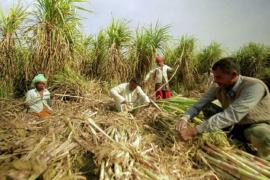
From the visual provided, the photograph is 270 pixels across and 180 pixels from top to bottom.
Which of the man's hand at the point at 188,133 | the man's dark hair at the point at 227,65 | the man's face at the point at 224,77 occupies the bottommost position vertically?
the man's hand at the point at 188,133

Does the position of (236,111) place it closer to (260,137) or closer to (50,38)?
(260,137)

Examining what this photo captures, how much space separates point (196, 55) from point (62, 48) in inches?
232

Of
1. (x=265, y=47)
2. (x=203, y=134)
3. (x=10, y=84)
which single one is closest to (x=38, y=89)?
(x=10, y=84)

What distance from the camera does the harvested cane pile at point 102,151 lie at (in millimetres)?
2854

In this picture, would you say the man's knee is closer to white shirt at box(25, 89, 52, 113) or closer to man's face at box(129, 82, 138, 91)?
man's face at box(129, 82, 138, 91)

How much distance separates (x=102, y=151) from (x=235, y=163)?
1203 mm

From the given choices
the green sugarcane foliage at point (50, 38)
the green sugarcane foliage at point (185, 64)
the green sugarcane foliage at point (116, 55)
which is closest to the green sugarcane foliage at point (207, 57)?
the green sugarcane foliage at point (185, 64)

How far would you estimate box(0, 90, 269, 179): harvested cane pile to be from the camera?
285cm

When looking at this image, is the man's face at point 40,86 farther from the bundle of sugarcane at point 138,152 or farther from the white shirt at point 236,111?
the white shirt at point 236,111

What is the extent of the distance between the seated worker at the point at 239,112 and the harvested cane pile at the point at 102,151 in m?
0.20

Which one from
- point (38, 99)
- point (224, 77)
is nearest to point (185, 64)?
point (38, 99)

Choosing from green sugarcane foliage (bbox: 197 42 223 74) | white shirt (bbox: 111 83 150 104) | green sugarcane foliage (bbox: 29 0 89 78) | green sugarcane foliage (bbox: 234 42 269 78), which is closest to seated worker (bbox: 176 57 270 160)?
→ white shirt (bbox: 111 83 150 104)

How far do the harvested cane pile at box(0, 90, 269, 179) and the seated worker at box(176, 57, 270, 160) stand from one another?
200mm

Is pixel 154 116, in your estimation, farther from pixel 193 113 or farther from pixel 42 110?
pixel 42 110
